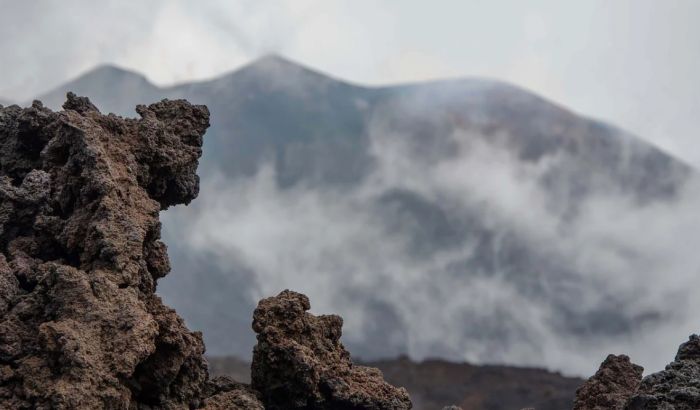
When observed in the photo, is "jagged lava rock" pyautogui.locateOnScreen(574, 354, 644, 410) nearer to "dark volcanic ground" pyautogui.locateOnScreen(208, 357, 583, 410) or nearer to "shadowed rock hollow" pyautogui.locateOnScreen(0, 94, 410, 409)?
"shadowed rock hollow" pyautogui.locateOnScreen(0, 94, 410, 409)

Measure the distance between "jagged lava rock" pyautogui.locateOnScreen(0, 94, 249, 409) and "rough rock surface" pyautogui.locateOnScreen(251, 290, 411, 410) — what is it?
0.78 m

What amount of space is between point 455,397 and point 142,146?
8122 centimetres

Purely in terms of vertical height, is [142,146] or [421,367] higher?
[421,367]

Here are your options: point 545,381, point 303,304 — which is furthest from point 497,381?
point 303,304

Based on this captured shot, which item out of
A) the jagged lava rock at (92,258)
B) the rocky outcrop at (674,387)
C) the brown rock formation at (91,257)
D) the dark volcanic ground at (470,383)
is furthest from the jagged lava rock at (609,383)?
the dark volcanic ground at (470,383)

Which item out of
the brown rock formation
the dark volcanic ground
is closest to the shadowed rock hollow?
the brown rock formation

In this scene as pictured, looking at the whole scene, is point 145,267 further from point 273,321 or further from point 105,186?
point 273,321

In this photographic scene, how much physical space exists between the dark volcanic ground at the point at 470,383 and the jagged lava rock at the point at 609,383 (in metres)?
66.3

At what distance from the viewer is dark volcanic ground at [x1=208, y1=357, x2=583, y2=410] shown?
271ft

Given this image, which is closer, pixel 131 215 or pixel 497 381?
pixel 131 215

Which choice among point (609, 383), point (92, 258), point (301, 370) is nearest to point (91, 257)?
point (92, 258)

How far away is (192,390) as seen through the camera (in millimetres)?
10664

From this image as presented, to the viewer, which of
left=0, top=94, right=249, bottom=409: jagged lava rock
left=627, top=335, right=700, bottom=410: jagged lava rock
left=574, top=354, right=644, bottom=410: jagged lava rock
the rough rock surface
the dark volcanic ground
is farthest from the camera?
the dark volcanic ground

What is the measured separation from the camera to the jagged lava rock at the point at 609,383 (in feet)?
43.9
